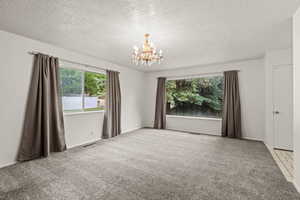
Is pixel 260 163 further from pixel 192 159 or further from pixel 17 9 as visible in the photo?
pixel 17 9

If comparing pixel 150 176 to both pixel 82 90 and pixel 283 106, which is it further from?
pixel 283 106

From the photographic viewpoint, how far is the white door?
3.42 metres

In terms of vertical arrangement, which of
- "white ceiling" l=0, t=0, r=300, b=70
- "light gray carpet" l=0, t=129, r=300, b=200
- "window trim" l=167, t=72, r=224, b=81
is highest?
"white ceiling" l=0, t=0, r=300, b=70

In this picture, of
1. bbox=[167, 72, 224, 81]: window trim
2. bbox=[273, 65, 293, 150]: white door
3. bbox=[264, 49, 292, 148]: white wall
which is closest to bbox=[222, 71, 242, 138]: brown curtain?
bbox=[167, 72, 224, 81]: window trim

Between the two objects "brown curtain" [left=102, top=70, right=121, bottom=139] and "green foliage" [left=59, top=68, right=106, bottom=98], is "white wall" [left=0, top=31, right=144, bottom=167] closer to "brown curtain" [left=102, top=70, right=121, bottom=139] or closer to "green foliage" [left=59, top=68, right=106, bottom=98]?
"green foliage" [left=59, top=68, right=106, bottom=98]

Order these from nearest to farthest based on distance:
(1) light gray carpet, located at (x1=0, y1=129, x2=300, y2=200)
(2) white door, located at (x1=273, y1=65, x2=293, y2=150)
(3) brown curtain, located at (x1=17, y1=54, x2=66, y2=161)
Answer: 1. (1) light gray carpet, located at (x1=0, y1=129, x2=300, y2=200)
2. (3) brown curtain, located at (x1=17, y1=54, x2=66, y2=161)
3. (2) white door, located at (x1=273, y1=65, x2=293, y2=150)

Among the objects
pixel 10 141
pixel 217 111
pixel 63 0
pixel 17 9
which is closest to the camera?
pixel 63 0

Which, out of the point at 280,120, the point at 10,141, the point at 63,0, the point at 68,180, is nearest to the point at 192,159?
the point at 68,180

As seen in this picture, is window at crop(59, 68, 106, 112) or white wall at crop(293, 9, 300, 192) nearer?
white wall at crop(293, 9, 300, 192)

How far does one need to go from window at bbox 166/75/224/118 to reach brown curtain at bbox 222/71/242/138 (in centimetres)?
36

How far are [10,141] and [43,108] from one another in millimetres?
787

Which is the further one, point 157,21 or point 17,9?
point 157,21

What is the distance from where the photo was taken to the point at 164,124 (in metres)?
5.86

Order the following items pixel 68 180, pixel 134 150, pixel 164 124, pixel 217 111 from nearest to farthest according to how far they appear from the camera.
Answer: pixel 68 180
pixel 134 150
pixel 217 111
pixel 164 124
